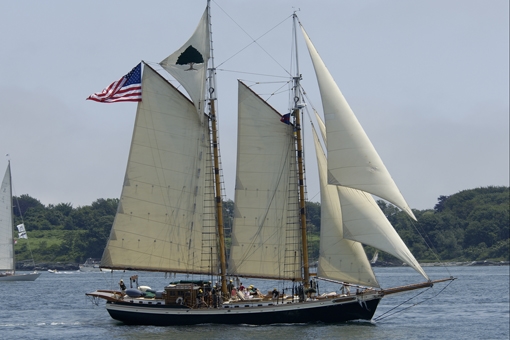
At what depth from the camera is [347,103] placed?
5566 centimetres

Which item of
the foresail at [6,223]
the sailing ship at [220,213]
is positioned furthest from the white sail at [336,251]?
the foresail at [6,223]

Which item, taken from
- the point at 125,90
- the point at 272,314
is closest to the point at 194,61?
the point at 125,90

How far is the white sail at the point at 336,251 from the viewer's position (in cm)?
5600

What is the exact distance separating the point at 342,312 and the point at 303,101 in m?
12.9

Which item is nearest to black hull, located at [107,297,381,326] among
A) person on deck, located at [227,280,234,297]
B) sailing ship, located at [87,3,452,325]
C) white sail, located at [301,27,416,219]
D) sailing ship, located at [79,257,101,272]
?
sailing ship, located at [87,3,452,325]

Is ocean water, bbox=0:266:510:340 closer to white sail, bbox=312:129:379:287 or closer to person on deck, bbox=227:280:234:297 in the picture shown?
white sail, bbox=312:129:379:287

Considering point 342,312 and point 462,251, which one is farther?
point 462,251

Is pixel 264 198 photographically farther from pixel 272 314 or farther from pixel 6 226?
pixel 6 226

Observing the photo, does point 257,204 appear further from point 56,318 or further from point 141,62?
point 56,318

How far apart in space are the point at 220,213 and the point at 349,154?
1001cm

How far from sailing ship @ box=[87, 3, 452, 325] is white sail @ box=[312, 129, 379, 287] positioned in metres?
0.06

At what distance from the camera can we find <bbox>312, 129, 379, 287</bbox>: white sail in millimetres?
56000

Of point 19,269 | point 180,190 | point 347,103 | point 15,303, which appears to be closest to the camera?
point 347,103

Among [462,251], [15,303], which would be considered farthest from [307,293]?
[462,251]
